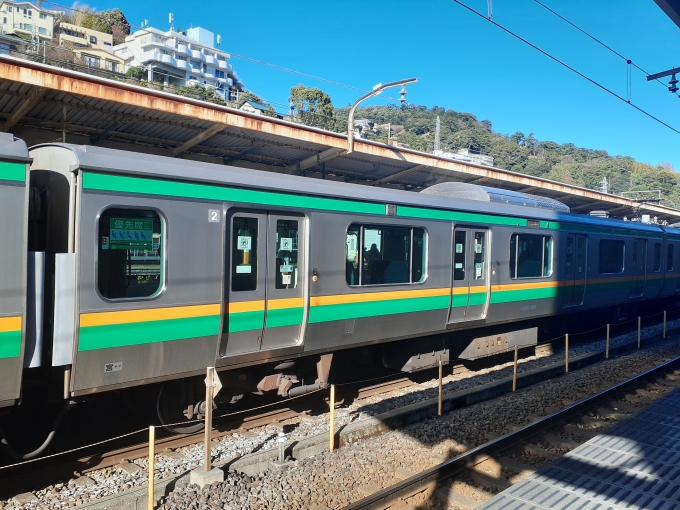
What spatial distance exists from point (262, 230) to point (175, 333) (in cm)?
150

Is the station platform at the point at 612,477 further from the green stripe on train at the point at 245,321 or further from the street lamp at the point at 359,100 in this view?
the street lamp at the point at 359,100

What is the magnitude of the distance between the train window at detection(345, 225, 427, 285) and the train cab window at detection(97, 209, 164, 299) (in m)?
2.65

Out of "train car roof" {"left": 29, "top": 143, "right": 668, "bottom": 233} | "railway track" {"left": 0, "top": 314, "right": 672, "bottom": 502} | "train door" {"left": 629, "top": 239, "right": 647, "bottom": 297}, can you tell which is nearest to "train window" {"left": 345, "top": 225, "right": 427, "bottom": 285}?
"train car roof" {"left": 29, "top": 143, "right": 668, "bottom": 233}

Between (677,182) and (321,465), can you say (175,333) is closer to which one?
(321,465)

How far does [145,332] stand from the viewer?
17.4 ft

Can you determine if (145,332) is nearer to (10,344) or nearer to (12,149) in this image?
(10,344)

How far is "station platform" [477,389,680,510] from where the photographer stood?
190 inches

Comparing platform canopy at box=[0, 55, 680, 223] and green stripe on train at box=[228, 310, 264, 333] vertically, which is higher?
platform canopy at box=[0, 55, 680, 223]

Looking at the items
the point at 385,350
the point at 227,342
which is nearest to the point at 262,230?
the point at 227,342

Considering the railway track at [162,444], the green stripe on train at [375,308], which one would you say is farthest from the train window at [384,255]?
the railway track at [162,444]

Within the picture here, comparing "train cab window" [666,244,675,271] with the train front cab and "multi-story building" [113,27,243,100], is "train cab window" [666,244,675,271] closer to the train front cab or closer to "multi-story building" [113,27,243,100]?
the train front cab

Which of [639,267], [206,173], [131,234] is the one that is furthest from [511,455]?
[639,267]

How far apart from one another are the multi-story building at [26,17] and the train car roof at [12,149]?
66.8m

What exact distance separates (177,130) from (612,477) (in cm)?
893
